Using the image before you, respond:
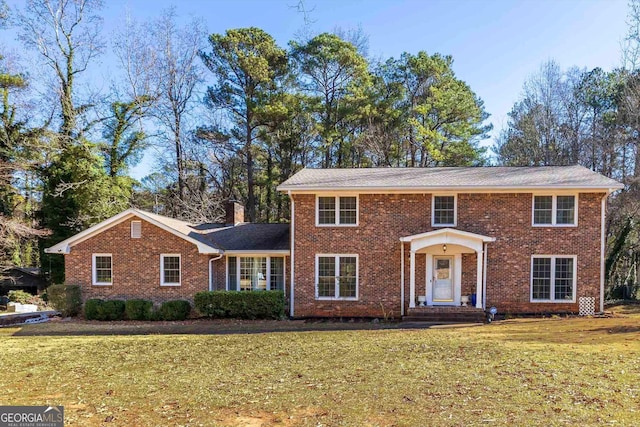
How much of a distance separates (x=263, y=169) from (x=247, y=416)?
2840 cm

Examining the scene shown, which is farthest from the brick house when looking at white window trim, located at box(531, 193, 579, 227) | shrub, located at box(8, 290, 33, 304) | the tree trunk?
the tree trunk

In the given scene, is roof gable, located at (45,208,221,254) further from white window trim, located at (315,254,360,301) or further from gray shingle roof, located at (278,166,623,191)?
white window trim, located at (315,254,360,301)

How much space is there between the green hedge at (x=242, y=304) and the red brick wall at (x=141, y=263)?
2.43 ft

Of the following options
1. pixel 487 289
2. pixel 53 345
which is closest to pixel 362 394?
pixel 53 345

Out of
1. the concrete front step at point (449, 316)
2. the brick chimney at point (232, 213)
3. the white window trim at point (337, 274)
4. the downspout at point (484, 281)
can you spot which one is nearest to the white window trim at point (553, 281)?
the downspout at point (484, 281)

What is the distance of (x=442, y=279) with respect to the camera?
15.8 meters

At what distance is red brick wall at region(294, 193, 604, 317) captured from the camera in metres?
15.2

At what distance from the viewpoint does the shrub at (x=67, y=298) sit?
53.6 ft

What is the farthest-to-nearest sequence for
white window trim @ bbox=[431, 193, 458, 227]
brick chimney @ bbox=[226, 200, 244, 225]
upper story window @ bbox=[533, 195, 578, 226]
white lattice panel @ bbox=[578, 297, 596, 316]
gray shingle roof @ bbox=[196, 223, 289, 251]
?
1. brick chimney @ bbox=[226, 200, 244, 225]
2. gray shingle roof @ bbox=[196, 223, 289, 251]
3. white window trim @ bbox=[431, 193, 458, 227]
4. upper story window @ bbox=[533, 195, 578, 226]
5. white lattice panel @ bbox=[578, 297, 596, 316]

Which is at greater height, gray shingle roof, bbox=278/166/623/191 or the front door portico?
gray shingle roof, bbox=278/166/623/191

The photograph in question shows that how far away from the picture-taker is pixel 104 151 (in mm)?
26750

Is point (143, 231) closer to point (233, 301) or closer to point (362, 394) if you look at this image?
point (233, 301)

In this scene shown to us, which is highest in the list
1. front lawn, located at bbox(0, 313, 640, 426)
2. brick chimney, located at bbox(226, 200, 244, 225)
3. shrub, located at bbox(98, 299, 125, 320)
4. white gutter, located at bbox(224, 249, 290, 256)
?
brick chimney, located at bbox(226, 200, 244, 225)

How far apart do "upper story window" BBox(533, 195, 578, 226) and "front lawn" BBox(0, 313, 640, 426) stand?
4.55 meters
